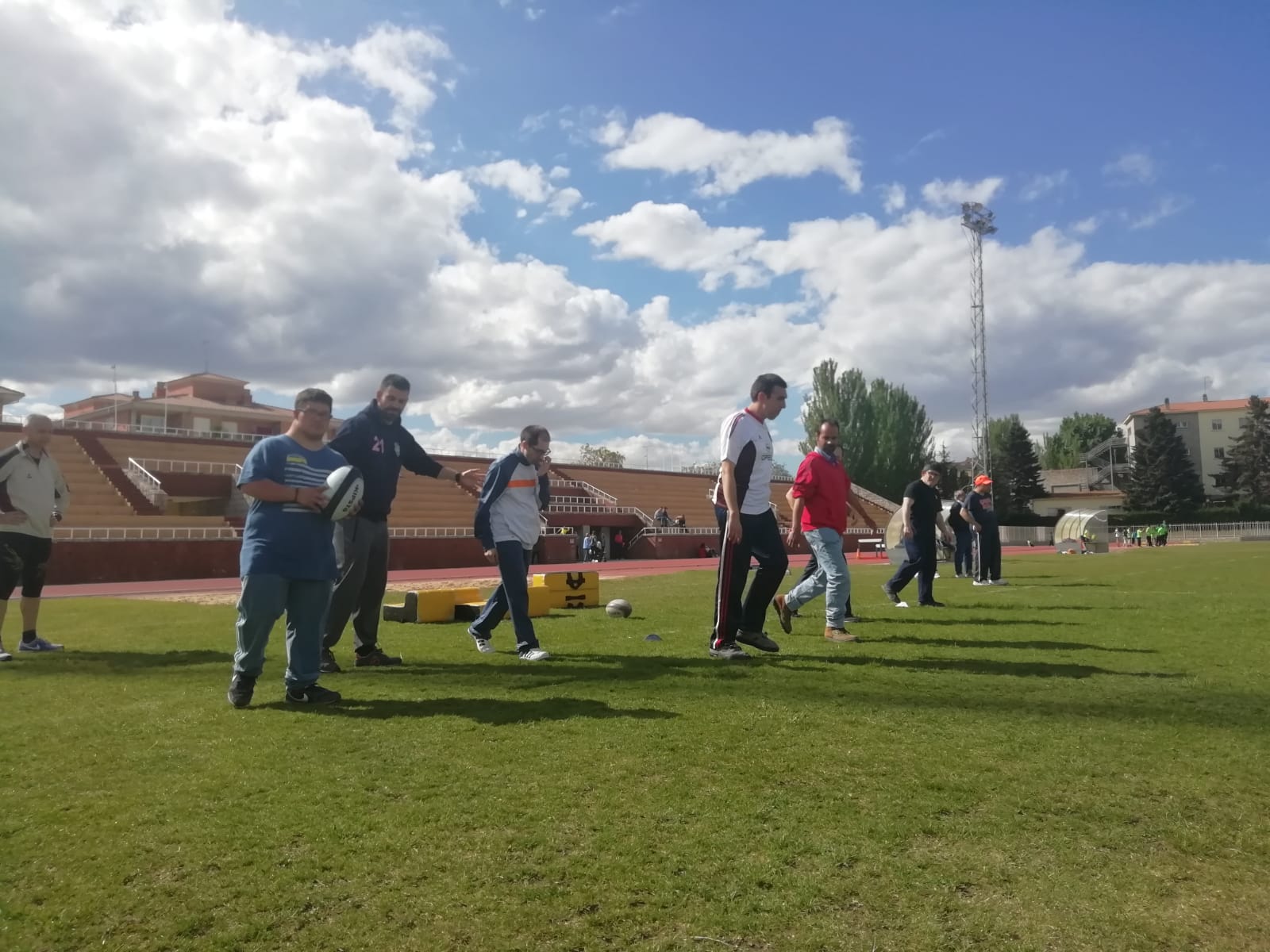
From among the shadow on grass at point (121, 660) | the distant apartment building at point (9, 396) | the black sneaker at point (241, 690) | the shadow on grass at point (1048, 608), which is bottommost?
the shadow on grass at point (121, 660)

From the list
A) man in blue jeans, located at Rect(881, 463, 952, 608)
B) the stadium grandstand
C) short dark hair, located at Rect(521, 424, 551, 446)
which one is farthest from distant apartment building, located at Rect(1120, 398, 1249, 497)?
short dark hair, located at Rect(521, 424, 551, 446)

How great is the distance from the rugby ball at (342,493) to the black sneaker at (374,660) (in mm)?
1683

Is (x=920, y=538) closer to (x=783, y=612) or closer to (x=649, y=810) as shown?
(x=783, y=612)

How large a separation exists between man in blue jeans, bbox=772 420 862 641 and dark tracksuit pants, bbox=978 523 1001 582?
25.2 ft

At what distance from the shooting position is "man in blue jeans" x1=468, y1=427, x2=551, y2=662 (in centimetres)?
634

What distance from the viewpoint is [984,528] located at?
46.8ft

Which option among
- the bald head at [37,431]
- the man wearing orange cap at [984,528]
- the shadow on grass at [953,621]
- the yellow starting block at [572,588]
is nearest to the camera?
the bald head at [37,431]

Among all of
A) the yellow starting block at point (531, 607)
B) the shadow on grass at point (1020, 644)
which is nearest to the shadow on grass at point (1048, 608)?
the shadow on grass at point (1020, 644)

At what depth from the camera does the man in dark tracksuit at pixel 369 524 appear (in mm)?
5902

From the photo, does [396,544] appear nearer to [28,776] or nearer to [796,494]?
[796,494]

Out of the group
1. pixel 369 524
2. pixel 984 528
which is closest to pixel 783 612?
pixel 369 524

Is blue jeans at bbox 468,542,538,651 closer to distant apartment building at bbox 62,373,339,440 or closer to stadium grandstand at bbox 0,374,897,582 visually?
stadium grandstand at bbox 0,374,897,582

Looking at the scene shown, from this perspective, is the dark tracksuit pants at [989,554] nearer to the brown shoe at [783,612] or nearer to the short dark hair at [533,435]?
the brown shoe at [783,612]

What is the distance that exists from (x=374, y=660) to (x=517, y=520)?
1.44m
